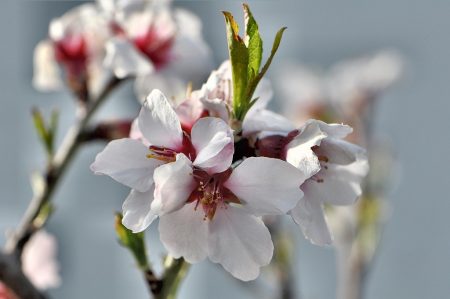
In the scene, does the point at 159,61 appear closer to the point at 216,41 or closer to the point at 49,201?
the point at 49,201

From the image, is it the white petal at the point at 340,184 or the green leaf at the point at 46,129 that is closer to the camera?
the white petal at the point at 340,184

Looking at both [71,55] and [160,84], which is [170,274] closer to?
[160,84]

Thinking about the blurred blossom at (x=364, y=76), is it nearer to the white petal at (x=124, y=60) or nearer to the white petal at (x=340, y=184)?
the white petal at (x=124, y=60)

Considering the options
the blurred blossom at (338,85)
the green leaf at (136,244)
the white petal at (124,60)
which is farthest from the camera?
the blurred blossom at (338,85)

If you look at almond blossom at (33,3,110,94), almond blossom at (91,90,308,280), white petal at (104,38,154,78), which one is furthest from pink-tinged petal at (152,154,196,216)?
almond blossom at (33,3,110,94)

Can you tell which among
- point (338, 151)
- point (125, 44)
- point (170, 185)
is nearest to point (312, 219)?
point (338, 151)

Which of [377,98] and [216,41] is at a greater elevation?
[377,98]

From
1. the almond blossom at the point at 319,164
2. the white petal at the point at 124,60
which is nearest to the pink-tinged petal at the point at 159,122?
the almond blossom at the point at 319,164

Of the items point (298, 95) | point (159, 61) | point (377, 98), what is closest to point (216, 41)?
point (298, 95)

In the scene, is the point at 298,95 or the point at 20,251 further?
the point at 298,95
